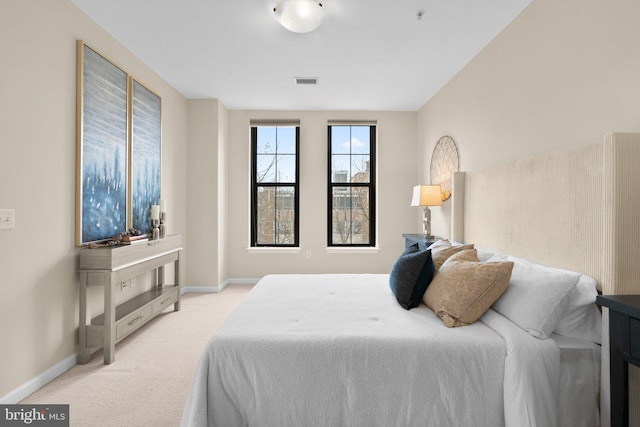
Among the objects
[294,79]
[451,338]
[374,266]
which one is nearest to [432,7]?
[294,79]

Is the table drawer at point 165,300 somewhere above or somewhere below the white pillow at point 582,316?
below

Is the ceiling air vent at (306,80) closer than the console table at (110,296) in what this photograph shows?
No

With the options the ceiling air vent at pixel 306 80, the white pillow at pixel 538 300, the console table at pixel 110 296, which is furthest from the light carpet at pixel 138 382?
the ceiling air vent at pixel 306 80

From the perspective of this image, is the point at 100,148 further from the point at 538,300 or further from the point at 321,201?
the point at 538,300

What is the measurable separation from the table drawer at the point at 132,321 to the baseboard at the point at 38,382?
0.33 metres

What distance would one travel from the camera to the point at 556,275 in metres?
1.63

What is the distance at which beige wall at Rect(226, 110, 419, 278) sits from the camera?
191 inches

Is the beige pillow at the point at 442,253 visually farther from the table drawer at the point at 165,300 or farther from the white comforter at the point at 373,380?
the table drawer at the point at 165,300

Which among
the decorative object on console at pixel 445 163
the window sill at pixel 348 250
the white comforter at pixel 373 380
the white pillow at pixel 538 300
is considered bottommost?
the white comforter at pixel 373 380

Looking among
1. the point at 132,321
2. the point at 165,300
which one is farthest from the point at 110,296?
the point at 165,300

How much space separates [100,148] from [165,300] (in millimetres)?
1590

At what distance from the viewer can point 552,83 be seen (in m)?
2.09

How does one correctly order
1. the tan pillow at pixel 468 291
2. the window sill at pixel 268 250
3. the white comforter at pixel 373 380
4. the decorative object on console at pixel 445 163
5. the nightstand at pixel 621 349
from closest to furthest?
the nightstand at pixel 621 349 → the white comforter at pixel 373 380 → the tan pillow at pixel 468 291 → the decorative object on console at pixel 445 163 → the window sill at pixel 268 250

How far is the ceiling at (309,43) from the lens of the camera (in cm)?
241
